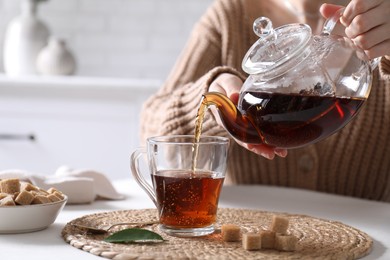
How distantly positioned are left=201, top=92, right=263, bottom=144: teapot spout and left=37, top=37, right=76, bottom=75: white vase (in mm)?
2025

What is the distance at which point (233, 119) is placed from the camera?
109 centimetres

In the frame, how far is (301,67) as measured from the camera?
3.37 ft

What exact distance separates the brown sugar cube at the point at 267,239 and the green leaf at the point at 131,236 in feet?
0.45

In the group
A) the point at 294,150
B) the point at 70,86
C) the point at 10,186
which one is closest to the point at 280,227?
the point at 10,186

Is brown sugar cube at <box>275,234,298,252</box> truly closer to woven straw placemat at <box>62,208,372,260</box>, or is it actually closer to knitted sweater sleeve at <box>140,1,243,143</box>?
woven straw placemat at <box>62,208,372,260</box>

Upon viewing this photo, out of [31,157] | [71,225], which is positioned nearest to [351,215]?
[71,225]

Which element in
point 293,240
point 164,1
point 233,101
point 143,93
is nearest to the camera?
point 293,240

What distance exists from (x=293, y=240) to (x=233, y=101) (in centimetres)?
29

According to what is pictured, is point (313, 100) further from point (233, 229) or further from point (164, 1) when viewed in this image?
point (164, 1)

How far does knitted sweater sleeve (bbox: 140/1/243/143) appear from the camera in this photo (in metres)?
1.51

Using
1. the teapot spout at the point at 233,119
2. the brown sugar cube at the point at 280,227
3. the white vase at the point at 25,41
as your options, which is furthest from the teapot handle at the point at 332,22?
the white vase at the point at 25,41

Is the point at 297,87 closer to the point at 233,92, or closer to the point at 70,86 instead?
the point at 233,92

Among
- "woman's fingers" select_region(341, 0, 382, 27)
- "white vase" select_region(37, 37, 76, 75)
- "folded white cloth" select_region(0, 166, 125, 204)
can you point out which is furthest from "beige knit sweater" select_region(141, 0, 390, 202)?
"white vase" select_region(37, 37, 76, 75)

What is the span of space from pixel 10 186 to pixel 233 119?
1.11ft
